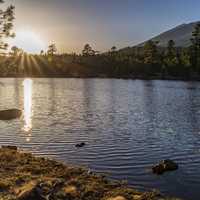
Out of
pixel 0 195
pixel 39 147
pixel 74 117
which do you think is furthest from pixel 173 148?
pixel 74 117

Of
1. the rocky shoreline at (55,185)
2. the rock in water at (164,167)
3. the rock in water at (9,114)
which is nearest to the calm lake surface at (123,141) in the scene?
the rock in water at (164,167)

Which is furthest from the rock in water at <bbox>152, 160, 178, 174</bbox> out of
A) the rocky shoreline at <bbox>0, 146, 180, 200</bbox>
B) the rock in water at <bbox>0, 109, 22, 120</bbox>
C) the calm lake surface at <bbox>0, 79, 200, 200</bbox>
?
the rock in water at <bbox>0, 109, 22, 120</bbox>

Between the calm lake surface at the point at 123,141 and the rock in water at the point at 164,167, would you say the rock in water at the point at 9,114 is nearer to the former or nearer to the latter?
the calm lake surface at the point at 123,141

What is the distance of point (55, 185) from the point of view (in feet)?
79.4

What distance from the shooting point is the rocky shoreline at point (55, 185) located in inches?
863

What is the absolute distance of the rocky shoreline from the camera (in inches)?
863

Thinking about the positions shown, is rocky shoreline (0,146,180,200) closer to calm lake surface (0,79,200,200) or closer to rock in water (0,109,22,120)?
calm lake surface (0,79,200,200)

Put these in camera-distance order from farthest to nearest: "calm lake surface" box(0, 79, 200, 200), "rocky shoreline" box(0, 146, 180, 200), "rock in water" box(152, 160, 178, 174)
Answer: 1. "rock in water" box(152, 160, 178, 174)
2. "calm lake surface" box(0, 79, 200, 200)
3. "rocky shoreline" box(0, 146, 180, 200)

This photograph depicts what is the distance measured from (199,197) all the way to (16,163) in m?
14.1

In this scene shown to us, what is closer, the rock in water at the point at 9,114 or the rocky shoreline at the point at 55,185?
the rocky shoreline at the point at 55,185

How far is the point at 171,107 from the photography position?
83.9m

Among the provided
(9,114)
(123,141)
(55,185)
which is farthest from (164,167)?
(9,114)

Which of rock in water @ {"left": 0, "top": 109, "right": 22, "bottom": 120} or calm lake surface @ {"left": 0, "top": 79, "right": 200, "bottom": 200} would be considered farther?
rock in water @ {"left": 0, "top": 109, "right": 22, "bottom": 120}

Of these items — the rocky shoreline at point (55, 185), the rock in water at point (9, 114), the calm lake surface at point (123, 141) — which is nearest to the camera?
the rocky shoreline at point (55, 185)
